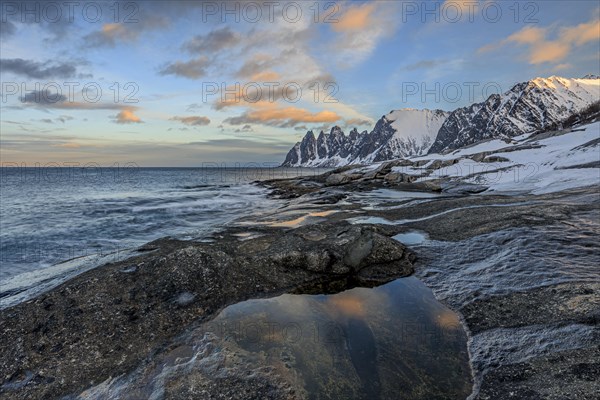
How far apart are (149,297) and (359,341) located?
569 centimetres

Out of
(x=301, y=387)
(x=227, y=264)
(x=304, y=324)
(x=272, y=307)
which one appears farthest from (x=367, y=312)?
(x=227, y=264)

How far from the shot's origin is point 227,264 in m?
10.4

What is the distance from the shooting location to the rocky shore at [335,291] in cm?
548

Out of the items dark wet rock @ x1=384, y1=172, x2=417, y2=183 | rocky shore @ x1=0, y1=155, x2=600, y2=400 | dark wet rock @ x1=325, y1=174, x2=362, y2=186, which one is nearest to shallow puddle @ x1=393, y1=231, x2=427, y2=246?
rocky shore @ x1=0, y1=155, x2=600, y2=400

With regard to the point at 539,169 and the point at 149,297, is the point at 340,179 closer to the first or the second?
the point at 539,169

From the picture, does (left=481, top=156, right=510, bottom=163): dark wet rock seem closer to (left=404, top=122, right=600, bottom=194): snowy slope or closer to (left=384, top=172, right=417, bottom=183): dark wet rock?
(left=404, top=122, right=600, bottom=194): snowy slope

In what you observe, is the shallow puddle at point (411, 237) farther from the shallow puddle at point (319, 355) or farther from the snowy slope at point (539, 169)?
the snowy slope at point (539, 169)

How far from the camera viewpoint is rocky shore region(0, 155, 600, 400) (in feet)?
18.0

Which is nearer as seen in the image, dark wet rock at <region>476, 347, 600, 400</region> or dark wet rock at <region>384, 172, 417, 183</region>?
dark wet rock at <region>476, 347, 600, 400</region>

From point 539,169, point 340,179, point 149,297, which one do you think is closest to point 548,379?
point 149,297

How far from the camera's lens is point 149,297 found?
863cm

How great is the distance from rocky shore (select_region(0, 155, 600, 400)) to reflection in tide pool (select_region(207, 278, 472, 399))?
1.25 ft

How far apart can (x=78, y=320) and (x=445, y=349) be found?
27.3 feet

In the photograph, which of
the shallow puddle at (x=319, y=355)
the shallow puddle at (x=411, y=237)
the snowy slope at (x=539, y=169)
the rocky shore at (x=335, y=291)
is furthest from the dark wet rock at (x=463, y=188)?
the shallow puddle at (x=319, y=355)
